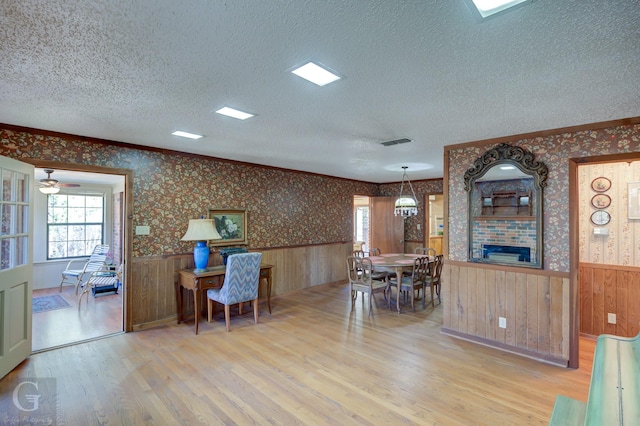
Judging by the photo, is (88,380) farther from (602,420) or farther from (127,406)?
(602,420)

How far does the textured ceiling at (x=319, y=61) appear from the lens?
4.78 feet

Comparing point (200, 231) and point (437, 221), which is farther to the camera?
point (437, 221)

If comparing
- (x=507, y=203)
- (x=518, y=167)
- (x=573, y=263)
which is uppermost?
(x=518, y=167)

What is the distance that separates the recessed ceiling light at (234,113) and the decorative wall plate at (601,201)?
164 inches

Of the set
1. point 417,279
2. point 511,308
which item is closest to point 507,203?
point 511,308

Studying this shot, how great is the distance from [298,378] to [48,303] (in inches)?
199

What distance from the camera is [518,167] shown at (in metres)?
3.54

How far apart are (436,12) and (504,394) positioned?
113 inches

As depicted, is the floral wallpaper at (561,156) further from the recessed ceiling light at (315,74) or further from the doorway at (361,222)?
the doorway at (361,222)

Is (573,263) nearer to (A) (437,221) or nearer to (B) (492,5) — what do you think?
(B) (492,5)

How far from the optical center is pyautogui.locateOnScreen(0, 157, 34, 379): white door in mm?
2865

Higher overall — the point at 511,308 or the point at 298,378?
the point at 511,308

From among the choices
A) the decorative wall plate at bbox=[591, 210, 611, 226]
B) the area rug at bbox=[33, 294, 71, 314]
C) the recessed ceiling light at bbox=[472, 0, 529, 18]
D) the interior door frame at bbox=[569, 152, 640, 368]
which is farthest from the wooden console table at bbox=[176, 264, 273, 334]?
the decorative wall plate at bbox=[591, 210, 611, 226]

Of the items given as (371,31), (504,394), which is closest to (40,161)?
(371,31)
